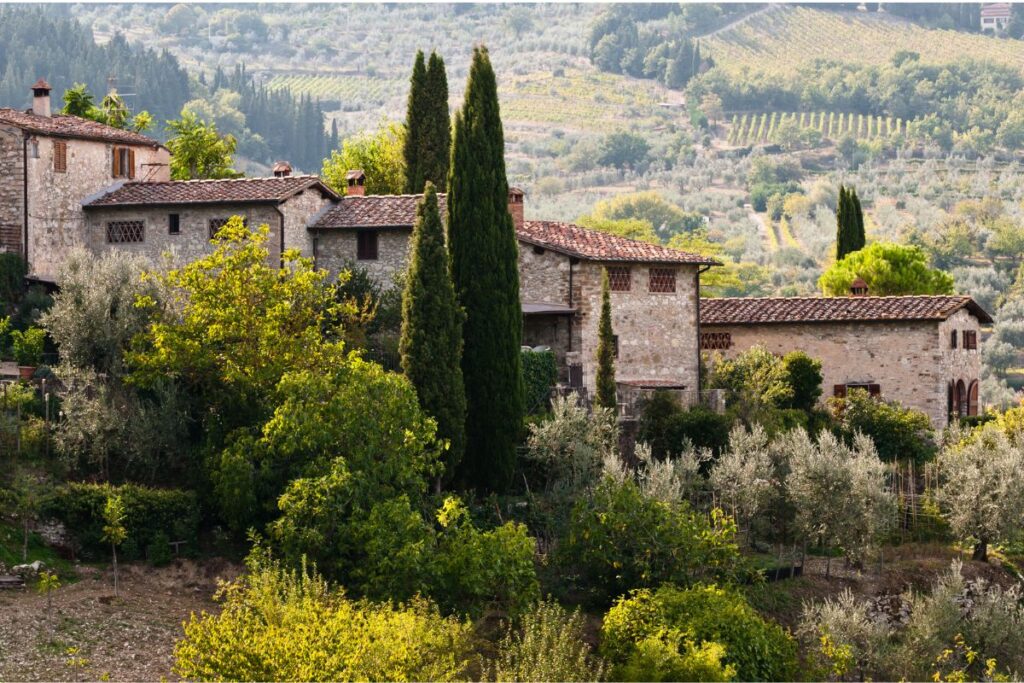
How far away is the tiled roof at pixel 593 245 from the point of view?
4272 centimetres

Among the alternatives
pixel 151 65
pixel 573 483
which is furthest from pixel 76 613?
pixel 151 65

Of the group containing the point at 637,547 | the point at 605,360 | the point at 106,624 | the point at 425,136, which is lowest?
the point at 106,624

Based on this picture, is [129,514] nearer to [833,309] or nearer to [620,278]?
[620,278]

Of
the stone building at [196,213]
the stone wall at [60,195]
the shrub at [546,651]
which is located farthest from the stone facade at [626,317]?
the shrub at [546,651]

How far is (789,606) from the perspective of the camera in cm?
3566

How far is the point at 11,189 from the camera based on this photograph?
141ft

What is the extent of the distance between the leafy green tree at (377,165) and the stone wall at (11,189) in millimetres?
11456

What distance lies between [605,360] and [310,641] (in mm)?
15403

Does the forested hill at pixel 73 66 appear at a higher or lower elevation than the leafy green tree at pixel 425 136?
higher

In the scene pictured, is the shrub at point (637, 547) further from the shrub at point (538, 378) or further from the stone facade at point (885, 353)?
the stone facade at point (885, 353)

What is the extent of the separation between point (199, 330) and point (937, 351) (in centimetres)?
2227

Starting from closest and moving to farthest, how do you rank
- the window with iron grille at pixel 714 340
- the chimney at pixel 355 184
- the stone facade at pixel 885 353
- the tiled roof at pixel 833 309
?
the chimney at pixel 355 184 → the stone facade at pixel 885 353 → the tiled roof at pixel 833 309 → the window with iron grille at pixel 714 340

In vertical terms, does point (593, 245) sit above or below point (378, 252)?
above

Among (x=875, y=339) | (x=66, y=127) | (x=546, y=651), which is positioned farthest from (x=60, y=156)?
(x=875, y=339)
